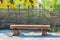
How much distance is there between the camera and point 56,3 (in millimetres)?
16156

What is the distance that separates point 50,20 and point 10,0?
5.20 metres

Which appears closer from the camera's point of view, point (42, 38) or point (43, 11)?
point (42, 38)

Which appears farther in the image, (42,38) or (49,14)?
(49,14)

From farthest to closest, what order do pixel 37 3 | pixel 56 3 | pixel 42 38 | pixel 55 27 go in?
pixel 37 3, pixel 56 3, pixel 55 27, pixel 42 38

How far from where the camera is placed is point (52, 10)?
14.9m

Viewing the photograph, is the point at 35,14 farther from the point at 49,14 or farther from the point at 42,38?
the point at 42,38

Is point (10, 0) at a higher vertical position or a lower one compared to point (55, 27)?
higher

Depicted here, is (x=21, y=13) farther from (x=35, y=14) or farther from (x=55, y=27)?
(x=55, y=27)

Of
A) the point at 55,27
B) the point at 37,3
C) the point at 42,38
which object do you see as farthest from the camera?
the point at 37,3

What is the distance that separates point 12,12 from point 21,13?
58cm

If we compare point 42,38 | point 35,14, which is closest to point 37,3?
point 35,14

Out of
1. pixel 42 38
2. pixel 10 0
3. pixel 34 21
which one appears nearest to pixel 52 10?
pixel 34 21

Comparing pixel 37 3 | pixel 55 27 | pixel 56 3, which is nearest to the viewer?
pixel 55 27

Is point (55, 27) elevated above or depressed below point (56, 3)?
below
